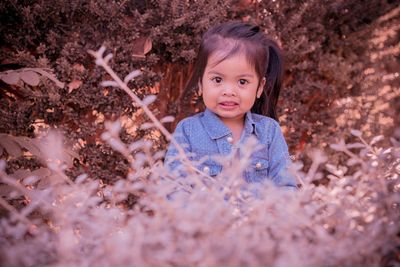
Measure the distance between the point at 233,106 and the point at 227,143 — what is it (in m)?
0.21

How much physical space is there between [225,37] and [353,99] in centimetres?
169

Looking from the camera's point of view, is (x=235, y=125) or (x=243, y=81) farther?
(x=235, y=125)

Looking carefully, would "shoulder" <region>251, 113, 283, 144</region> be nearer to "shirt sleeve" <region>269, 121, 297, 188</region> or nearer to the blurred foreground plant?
"shirt sleeve" <region>269, 121, 297, 188</region>

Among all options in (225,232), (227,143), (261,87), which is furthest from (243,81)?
(225,232)

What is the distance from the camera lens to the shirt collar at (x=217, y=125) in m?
2.75

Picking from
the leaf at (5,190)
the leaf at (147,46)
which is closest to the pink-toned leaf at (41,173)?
the leaf at (5,190)

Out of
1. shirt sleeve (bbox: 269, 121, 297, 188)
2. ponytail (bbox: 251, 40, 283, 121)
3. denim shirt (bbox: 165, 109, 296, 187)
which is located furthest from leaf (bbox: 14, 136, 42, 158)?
ponytail (bbox: 251, 40, 283, 121)

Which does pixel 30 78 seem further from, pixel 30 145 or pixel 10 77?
pixel 30 145

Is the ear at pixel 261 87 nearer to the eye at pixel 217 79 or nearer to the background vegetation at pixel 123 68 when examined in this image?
the eye at pixel 217 79

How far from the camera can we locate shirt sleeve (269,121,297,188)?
2.59 meters

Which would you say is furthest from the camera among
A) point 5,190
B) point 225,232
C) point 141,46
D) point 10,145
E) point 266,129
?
point 141,46

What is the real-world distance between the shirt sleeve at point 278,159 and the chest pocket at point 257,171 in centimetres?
4

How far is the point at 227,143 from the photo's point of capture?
2.73m

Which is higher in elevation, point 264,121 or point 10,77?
point 10,77
